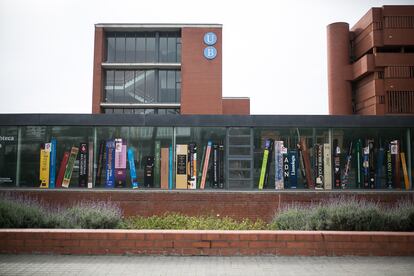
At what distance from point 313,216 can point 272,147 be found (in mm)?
5543

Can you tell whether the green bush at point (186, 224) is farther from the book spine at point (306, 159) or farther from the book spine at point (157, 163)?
the book spine at point (306, 159)

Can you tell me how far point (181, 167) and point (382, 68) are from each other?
136ft

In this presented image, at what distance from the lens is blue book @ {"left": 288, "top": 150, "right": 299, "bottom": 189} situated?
14883mm

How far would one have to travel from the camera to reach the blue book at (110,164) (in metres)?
14.8

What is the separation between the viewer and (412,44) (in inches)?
1939

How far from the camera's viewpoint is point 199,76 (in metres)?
48.7

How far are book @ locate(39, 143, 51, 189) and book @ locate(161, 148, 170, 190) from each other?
12.8ft

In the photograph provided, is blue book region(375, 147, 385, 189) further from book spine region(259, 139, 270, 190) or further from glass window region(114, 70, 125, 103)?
glass window region(114, 70, 125, 103)

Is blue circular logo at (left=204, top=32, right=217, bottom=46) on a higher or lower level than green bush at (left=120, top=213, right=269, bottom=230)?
higher

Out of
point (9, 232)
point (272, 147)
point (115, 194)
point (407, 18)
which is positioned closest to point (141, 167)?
point (115, 194)

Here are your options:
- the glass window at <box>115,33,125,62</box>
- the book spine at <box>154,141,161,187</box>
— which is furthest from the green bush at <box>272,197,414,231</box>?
the glass window at <box>115,33,125,62</box>

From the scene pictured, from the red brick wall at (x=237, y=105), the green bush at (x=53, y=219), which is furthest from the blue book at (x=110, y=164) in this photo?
the red brick wall at (x=237, y=105)

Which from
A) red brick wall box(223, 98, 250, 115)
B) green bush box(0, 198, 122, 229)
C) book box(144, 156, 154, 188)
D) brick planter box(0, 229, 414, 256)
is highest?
red brick wall box(223, 98, 250, 115)

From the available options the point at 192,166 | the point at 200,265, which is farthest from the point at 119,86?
the point at 200,265
